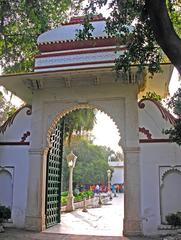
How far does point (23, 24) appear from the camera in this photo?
9648 mm

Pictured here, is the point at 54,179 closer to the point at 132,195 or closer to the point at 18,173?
the point at 18,173

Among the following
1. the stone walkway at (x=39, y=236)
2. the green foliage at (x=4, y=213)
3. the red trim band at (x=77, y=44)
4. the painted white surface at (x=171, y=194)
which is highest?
the red trim band at (x=77, y=44)

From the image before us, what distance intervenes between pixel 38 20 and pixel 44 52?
171 cm

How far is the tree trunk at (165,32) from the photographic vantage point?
4.60m

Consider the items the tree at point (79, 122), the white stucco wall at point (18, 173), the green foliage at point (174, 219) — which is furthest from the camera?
the tree at point (79, 122)

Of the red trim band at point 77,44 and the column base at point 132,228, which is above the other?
the red trim band at point 77,44

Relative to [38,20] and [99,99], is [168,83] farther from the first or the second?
[38,20]

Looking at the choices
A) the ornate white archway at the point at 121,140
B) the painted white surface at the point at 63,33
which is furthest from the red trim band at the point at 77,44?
the ornate white archway at the point at 121,140

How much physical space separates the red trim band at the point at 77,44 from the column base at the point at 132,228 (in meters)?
5.15

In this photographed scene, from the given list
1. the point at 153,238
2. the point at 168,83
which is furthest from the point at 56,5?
the point at 153,238

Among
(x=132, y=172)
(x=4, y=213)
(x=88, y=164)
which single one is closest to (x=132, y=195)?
(x=132, y=172)

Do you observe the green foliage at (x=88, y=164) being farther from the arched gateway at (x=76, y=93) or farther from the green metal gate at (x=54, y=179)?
the arched gateway at (x=76, y=93)

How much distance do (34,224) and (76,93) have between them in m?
3.93

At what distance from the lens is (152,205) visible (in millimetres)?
8570
